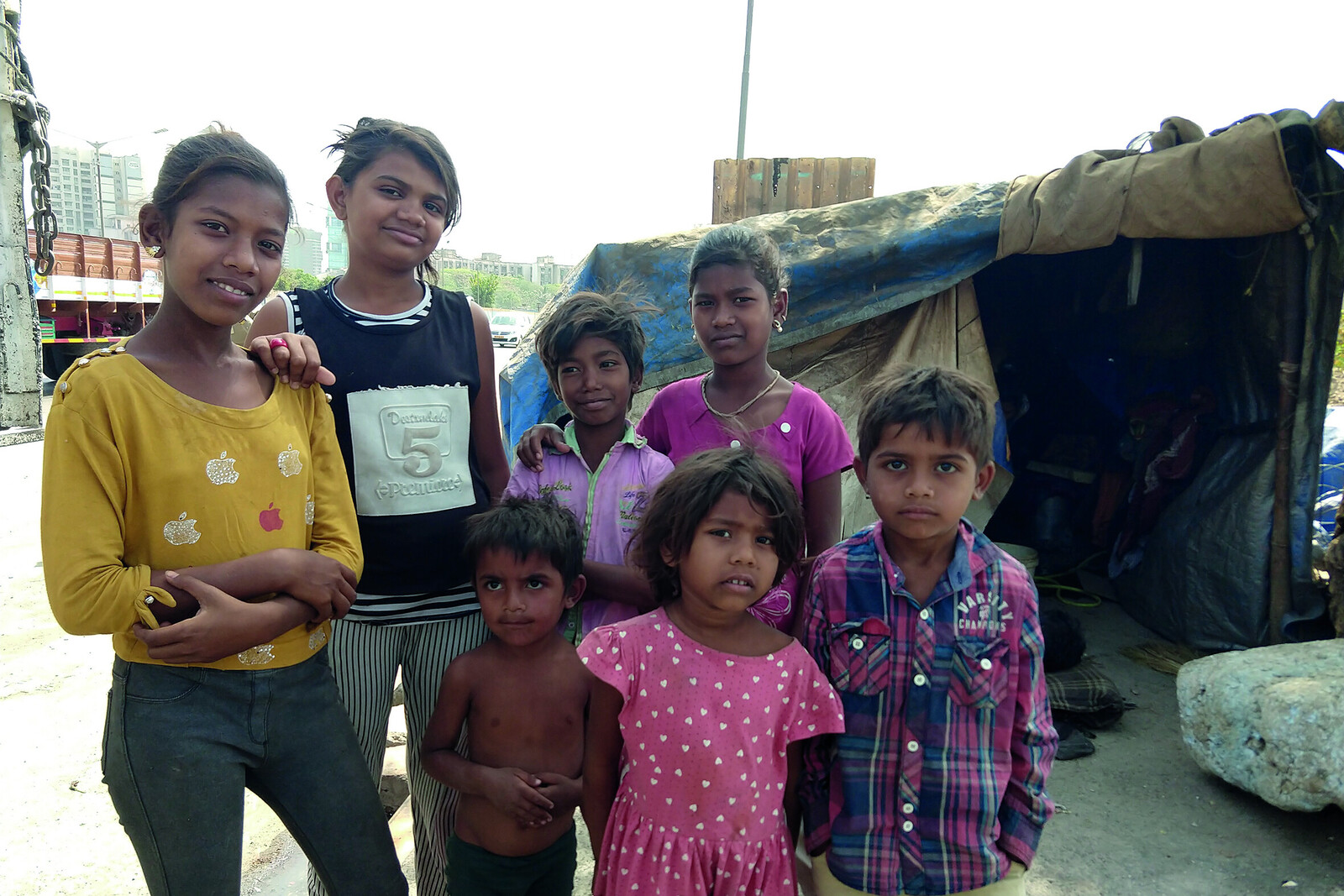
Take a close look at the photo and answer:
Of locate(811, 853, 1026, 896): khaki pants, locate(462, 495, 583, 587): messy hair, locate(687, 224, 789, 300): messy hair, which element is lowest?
locate(811, 853, 1026, 896): khaki pants

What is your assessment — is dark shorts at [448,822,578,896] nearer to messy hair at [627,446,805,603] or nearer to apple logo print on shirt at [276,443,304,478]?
messy hair at [627,446,805,603]

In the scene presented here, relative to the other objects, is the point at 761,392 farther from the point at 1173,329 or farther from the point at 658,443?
the point at 1173,329

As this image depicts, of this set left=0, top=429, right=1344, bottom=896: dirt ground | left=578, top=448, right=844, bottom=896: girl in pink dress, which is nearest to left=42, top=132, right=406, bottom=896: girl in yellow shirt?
left=578, top=448, right=844, bottom=896: girl in pink dress

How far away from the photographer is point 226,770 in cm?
135

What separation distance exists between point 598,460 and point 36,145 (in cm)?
652

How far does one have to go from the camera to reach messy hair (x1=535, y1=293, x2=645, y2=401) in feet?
6.21

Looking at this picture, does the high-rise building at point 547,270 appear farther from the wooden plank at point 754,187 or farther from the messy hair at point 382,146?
the messy hair at point 382,146

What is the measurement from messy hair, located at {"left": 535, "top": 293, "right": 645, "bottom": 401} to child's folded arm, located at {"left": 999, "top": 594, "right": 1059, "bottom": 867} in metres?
1.01

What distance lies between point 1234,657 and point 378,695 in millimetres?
2997

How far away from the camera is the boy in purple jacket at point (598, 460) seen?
182 cm

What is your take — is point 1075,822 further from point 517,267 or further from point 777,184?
point 517,267

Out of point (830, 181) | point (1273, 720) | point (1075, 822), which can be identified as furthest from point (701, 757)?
point (830, 181)

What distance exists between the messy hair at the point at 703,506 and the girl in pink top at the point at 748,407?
0.21 metres

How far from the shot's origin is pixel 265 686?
140 cm
